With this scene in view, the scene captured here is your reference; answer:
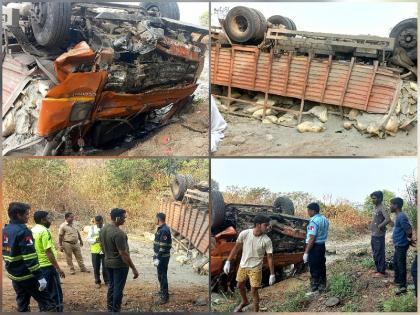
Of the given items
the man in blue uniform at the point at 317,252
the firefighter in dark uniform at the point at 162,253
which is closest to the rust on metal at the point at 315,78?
the man in blue uniform at the point at 317,252

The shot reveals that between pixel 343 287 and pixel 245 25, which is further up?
pixel 245 25

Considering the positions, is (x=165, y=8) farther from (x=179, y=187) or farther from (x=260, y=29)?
(x=179, y=187)

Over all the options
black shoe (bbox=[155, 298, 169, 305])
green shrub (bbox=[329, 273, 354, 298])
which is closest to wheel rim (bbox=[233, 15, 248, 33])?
green shrub (bbox=[329, 273, 354, 298])

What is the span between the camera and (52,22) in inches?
265

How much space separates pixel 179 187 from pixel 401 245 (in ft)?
8.78

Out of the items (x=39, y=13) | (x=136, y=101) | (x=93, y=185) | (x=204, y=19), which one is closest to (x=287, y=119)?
(x=204, y=19)

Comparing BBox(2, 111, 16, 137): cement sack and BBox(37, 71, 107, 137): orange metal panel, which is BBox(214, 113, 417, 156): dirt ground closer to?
BBox(37, 71, 107, 137): orange metal panel

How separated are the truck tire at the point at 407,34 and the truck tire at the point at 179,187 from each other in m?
3.03

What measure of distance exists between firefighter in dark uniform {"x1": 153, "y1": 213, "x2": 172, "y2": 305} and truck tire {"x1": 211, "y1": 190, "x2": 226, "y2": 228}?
0.55 meters

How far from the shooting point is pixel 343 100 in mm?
7117

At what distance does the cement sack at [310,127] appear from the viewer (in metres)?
7.06

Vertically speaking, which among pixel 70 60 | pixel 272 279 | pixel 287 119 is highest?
pixel 70 60

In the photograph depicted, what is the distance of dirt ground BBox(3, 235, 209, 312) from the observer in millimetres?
6805

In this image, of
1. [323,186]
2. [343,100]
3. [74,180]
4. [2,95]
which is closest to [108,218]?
[74,180]
